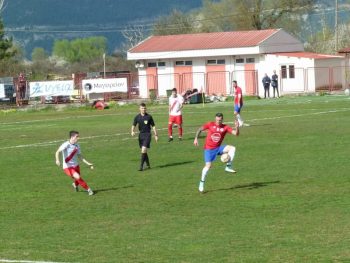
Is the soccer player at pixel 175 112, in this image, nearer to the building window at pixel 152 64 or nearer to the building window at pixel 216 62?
the building window at pixel 216 62

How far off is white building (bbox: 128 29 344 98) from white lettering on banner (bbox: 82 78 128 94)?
4686mm

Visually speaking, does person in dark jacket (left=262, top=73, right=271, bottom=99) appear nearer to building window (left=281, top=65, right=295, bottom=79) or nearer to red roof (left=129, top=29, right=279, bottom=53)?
building window (left=281, top=65, right=295, bottom=79)

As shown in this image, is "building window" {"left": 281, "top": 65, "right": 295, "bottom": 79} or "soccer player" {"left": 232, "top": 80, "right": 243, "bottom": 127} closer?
"soccer player" {"left": 232, "top": 80, "right": 243, "bottom": 127}

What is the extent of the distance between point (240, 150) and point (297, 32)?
85.9 metres

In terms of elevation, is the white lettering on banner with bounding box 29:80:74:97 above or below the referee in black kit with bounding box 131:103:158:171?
above

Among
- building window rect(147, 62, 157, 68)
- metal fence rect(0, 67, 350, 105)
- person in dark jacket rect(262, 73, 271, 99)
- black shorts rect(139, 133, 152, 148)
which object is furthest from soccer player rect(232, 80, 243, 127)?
building window rect(147, 62, 157, 68)

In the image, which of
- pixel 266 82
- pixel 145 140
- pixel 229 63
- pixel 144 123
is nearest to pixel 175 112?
pixel 144 123

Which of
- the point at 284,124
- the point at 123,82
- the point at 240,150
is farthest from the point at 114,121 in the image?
the point at 123,82

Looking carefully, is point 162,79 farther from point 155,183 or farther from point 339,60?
point 155,183

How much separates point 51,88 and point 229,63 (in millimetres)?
15099

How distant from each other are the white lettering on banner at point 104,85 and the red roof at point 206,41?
370 inches

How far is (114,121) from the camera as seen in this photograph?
49.0 m

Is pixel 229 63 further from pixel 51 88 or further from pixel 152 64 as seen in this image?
pixel 51 88

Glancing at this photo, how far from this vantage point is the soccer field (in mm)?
15562
